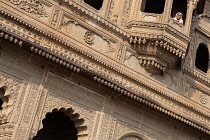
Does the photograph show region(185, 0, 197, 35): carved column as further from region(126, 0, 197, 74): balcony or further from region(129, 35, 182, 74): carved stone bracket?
region(129, 35, 182, 74): carved stone bracket

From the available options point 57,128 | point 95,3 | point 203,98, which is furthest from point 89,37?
point 203,98

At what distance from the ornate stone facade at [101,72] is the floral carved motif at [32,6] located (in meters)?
0.02

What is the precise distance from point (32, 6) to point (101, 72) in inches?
97.2

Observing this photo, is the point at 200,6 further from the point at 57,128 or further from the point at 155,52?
the point at 57,128

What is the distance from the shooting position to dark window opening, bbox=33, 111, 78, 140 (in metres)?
12.3

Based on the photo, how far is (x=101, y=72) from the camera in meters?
12.2

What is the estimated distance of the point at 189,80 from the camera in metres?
14.7

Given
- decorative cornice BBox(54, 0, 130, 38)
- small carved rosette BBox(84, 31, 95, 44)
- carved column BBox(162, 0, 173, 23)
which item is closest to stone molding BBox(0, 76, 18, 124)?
small carved rosette BBox(84, 31, 95, 44)

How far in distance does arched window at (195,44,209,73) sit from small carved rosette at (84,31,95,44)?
494 cm

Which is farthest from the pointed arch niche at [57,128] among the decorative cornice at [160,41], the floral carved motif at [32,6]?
the decorative cornice at [160,41]

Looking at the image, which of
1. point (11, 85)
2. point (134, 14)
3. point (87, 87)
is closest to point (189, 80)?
point (134, 14)

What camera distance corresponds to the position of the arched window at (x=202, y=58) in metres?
15.8

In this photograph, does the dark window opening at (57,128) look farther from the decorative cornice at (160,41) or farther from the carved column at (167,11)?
the carved column at (167,11)

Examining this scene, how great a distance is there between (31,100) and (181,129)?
5.01 m
